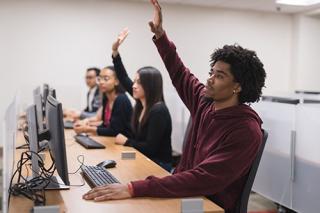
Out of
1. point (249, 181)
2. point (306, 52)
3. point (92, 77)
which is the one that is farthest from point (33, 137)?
point (306, 52)

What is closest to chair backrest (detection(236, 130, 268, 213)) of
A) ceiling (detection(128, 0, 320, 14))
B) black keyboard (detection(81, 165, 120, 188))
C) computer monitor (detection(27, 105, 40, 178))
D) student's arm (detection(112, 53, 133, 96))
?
black keyboard (detection(81, 165, 120, 188))

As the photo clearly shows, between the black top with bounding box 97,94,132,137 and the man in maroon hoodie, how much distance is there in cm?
126

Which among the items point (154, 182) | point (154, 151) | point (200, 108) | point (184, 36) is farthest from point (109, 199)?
point (184, 36)

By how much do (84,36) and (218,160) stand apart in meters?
5.12

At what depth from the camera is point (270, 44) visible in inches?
286

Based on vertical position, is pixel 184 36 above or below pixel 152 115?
above

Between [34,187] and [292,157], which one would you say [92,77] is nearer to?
[292,157]

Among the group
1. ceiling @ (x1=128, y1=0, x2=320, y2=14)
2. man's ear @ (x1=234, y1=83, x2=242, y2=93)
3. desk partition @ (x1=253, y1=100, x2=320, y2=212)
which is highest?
ceiling @ (x1=128, y1=0, x2=320, y2=14)

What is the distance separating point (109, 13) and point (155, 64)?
→ 3.68 feet

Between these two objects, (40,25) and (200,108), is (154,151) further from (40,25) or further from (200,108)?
(40,25)

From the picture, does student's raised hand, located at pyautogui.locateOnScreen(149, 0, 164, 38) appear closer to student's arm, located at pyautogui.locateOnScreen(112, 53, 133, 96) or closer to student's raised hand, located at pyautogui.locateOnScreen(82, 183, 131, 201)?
student's raised hand, located at pyautogui.locateOnScreen(82, 183, 131, 201)

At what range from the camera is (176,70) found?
208 centimetres

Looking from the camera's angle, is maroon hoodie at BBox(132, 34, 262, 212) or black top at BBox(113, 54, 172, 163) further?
black top at BBox(113, 54, 172, 163)

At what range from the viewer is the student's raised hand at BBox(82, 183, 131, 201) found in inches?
59.2
